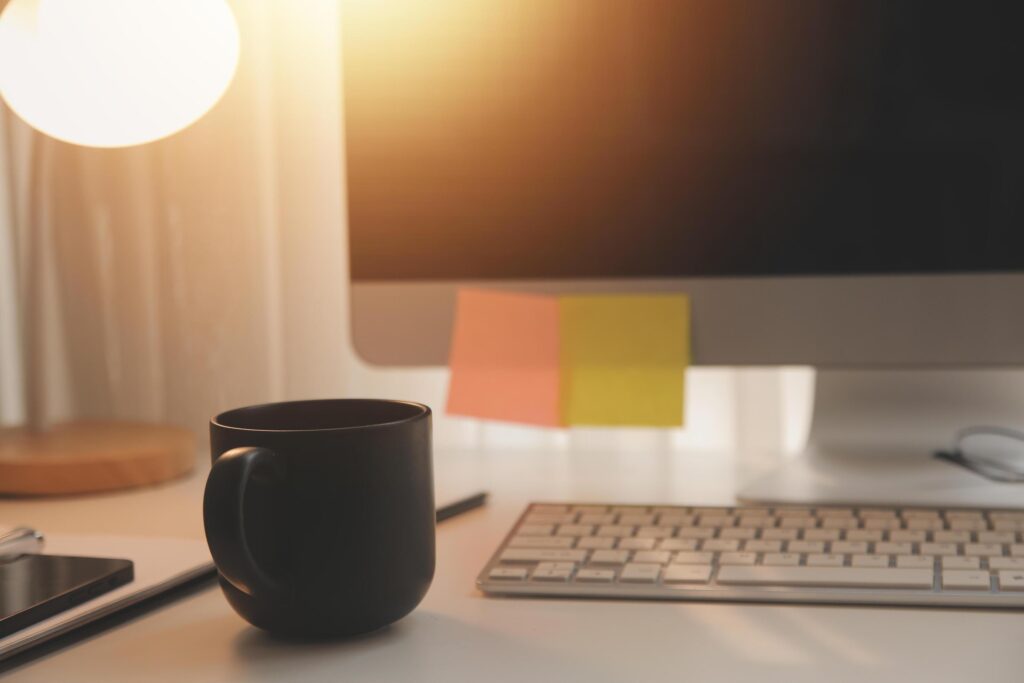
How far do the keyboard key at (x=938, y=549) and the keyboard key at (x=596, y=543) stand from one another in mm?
137

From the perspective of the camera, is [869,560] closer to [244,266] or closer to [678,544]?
[678,544]

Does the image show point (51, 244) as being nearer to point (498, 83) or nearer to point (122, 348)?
point (122, 348)

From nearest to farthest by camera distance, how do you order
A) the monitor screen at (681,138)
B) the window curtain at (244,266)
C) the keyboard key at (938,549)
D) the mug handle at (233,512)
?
the mug handle at (233,512)
the keyboard key at (938,549)
the monitor screen at (681,138)
the window curtain at (244,266)

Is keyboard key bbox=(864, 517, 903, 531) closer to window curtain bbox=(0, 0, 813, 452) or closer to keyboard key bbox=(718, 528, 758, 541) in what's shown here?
keyboard key bbox=(718, 528, 758, 541)

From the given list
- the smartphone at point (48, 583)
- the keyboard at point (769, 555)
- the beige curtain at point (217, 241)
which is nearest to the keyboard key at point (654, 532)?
the keyboard at point (769, 555)

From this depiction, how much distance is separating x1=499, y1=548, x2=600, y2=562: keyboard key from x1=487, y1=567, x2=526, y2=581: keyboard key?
0.01 meters

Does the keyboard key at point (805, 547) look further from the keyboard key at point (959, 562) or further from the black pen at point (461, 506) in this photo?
the black pen at point (461, 506)

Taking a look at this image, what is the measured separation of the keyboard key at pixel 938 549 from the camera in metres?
0.47

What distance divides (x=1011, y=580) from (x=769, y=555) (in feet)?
0.32

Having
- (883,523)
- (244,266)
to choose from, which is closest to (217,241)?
(244,266)

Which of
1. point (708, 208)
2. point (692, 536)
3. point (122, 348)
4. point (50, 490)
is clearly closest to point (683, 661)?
point (692, 536)

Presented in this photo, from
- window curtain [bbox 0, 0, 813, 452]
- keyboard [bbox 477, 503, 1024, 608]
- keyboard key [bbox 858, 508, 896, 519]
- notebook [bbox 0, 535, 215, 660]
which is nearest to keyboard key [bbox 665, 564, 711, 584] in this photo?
keyboard [bbox 477, 503, 1024, 608]

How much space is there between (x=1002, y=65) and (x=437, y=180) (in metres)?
0.32

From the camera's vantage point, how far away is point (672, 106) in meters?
0.63
